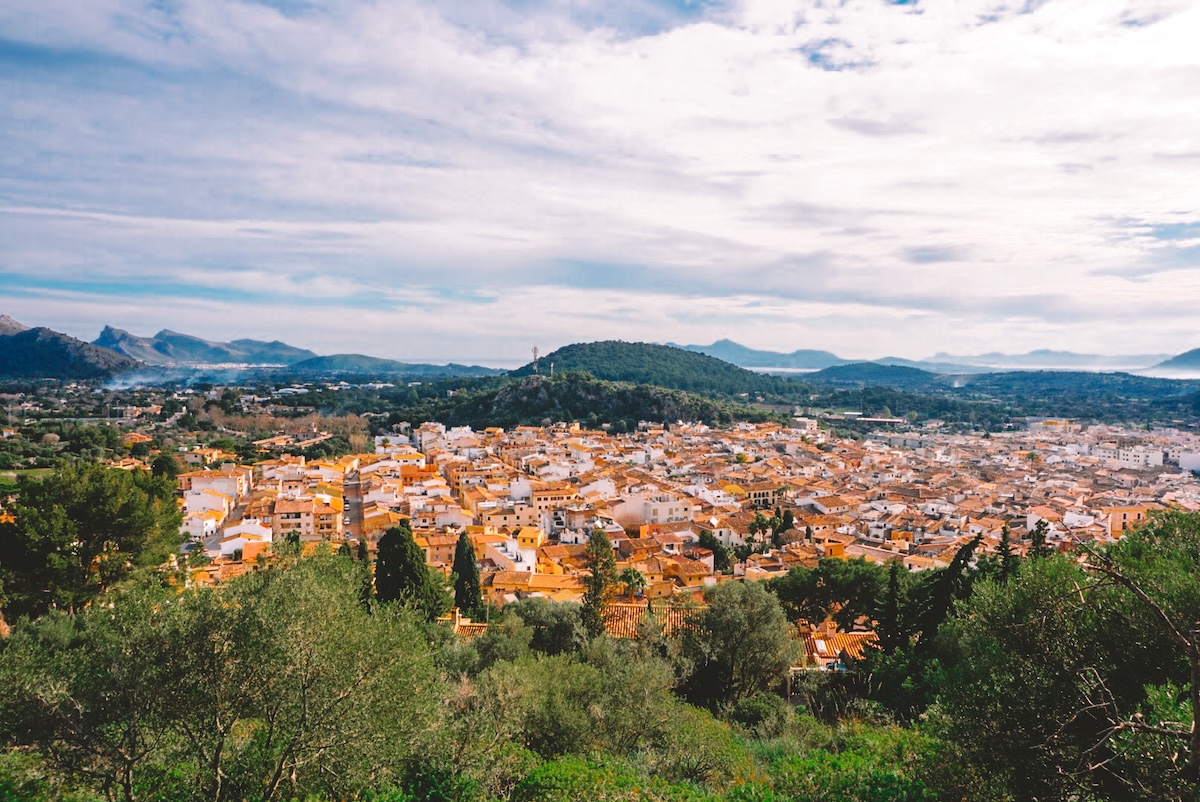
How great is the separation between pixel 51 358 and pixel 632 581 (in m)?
177

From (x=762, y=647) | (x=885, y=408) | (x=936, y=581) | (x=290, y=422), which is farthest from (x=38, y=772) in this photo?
(x=885, y=408)

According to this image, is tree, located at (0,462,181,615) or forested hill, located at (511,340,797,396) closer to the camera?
tree, located at (0,462,181,615)

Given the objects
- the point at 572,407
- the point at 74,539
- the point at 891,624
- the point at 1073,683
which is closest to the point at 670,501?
the point at 891,624

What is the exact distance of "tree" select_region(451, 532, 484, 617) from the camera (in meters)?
23.6

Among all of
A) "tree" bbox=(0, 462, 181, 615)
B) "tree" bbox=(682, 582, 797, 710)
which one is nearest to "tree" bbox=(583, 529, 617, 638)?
"tree" bbox=(682, 582, 797, 710)

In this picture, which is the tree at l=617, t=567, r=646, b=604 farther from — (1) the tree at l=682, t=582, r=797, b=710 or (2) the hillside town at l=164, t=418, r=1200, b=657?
(1) the tree at l=682, t=582, r=797, b=710

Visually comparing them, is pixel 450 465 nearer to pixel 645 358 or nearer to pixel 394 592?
pixel 394 592

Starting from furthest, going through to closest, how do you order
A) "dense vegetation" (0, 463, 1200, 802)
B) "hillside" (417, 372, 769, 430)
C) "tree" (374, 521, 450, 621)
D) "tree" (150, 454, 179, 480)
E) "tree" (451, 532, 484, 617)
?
"hillside" (417, 372, 769, 430) < "tree" (150, 454, 179, 480) < "tree" (451, 532, 484, 617) < "tree" (374, 521, 450, 621) < "dense vegetation" (0, 463, 1200, 802)

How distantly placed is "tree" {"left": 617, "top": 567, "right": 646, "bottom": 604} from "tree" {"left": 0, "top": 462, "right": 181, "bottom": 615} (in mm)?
15310

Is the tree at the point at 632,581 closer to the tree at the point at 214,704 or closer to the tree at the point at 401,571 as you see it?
the tree at the point at 401,571

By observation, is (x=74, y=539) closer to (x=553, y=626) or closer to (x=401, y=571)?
(x=401, y=571)

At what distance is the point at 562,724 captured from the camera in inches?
374

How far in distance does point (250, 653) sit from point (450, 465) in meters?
51.0

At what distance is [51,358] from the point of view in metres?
151
